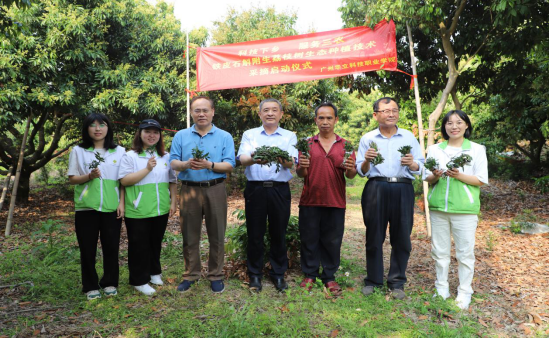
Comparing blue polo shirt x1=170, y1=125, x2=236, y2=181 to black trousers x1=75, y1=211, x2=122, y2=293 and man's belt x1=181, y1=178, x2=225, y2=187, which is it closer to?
man's belt x1=181, y1=178, x2=225, y2=187

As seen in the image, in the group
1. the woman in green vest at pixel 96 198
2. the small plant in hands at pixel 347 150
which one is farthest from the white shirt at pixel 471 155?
the woman in green vest at pixel 96 198

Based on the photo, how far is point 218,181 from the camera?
4.07 meters

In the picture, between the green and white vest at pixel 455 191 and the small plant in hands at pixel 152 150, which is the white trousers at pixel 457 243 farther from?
the small plant in hands at pixel 152 150

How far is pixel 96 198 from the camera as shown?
12.4 feet

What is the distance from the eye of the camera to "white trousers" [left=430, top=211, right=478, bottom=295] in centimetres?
371

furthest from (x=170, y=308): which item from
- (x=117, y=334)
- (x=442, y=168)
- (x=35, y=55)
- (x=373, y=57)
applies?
(x=35, y=55)

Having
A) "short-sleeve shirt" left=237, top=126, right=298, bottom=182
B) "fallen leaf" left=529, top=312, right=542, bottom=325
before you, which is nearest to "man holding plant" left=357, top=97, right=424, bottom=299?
"short-sleeve shirt" left=237, top=126, right=298, bottom=182

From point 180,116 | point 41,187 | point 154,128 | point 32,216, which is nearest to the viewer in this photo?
point 154,128

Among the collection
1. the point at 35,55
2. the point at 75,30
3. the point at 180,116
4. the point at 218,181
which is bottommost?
the point at 218,181

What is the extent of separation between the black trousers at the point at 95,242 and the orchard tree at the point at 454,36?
5622 mm

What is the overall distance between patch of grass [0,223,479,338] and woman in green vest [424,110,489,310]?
350 mm

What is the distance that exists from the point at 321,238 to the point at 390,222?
2.61 ft

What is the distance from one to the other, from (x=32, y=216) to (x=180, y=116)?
462 centimetres

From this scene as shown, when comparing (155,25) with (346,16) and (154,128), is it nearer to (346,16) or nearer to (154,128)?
(346,16)
